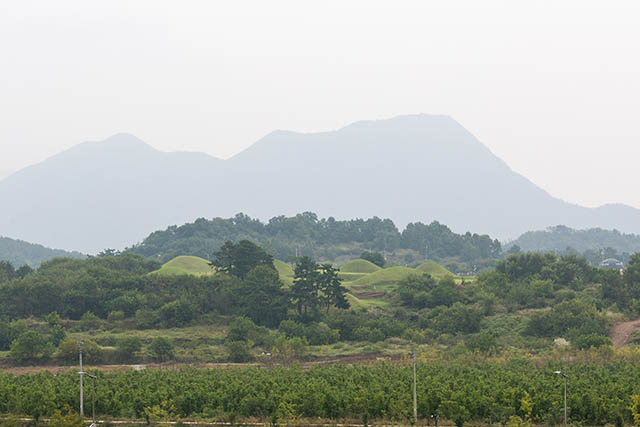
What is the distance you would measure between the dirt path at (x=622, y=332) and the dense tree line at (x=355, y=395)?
1202 centimetres

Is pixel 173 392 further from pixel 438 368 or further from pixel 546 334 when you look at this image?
pixel 546 334

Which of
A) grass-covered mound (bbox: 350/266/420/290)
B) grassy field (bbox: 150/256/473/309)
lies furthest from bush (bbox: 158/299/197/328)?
grass-covered mound (bbox: 350/266/420/290)

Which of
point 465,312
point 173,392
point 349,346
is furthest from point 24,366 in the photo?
point 465,312

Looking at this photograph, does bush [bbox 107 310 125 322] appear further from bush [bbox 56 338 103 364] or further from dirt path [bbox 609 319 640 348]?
dirt path [bbox 609 319 640 348]

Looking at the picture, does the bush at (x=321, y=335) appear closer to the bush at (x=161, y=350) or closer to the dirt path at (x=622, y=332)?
the bush at (x=161, y=350)

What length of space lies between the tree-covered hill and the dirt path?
95922 mm

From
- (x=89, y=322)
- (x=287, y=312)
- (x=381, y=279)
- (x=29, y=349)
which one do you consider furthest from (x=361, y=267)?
(x=29, y=349)

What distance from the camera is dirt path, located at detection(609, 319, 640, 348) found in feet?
180

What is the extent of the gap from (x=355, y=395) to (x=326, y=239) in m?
133

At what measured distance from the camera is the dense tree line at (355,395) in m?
33.1

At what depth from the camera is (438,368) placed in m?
44.8

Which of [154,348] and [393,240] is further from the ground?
[393,240]

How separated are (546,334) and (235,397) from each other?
1245 inches

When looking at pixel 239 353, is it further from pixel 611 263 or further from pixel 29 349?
pixel 611 263
